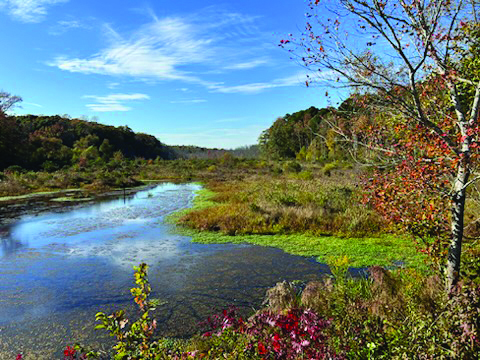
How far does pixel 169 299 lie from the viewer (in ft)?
20.1

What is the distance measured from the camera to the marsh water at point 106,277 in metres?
5.17

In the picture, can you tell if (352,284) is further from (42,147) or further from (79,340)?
(42,147)

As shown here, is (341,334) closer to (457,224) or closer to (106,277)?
(457,224)

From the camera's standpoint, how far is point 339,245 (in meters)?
9.31

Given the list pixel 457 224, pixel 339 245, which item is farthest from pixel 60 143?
pixel 457 224

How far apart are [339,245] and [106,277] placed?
6.00 meters

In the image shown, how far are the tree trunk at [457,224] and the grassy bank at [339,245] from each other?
3767 millimetres

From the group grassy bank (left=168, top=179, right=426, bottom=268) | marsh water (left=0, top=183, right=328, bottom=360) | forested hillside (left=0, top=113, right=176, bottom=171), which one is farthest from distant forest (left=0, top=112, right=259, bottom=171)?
grassy bank (left=168, top=179, right=426, bottom=268)

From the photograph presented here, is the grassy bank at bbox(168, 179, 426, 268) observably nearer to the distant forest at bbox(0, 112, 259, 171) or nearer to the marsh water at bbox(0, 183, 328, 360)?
the marsh water at bbox(0, 183, 328, 360)

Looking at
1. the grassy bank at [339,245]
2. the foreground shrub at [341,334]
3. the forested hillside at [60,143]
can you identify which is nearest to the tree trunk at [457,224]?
the foreground shrub at [341,334]

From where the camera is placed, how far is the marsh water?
517cm

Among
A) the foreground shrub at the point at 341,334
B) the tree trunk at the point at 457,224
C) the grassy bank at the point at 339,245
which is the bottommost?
the grassy bank at the point at 339,245

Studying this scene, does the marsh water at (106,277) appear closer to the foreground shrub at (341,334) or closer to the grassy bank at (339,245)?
the grassy bank at (339,245)

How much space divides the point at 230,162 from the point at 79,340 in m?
46.6
